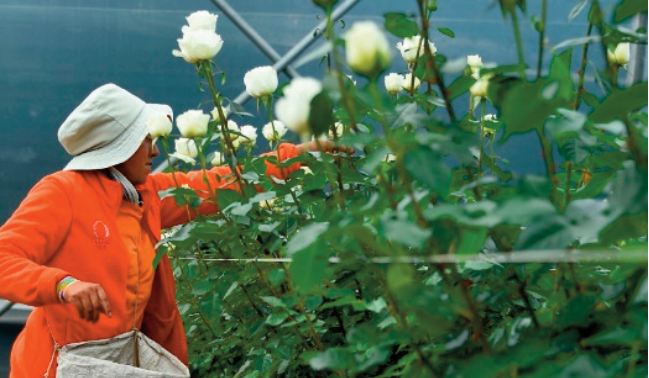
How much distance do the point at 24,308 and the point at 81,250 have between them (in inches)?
73.8

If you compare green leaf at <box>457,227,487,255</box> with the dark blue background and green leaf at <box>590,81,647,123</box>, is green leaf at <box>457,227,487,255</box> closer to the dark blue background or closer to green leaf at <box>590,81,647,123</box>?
green leaf at <box>590,81,647,123</box>

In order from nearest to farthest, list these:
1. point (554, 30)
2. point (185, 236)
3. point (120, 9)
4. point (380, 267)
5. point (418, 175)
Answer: point (418, 175)
point (380, 267)
point (185, 236)
point (554, 30)
point (120, 9)

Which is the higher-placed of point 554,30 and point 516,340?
point 516,340

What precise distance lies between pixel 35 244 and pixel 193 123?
365mm

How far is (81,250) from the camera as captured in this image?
1.63 metres

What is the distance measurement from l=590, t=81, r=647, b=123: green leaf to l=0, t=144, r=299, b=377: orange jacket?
0.96 metres

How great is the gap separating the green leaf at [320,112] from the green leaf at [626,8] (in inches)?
8.4

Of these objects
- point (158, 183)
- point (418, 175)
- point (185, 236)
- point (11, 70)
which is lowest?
point (11, 70)

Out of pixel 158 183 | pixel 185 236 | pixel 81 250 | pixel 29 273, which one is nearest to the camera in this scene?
pixel 185 236

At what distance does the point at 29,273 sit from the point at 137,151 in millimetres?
304

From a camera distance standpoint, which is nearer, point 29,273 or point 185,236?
point 185,236

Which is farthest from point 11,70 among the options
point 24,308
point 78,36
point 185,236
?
point 185,236

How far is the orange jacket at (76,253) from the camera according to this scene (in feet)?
5.16

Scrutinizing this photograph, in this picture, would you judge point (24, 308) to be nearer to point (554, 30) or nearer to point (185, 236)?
point (554, 30)
